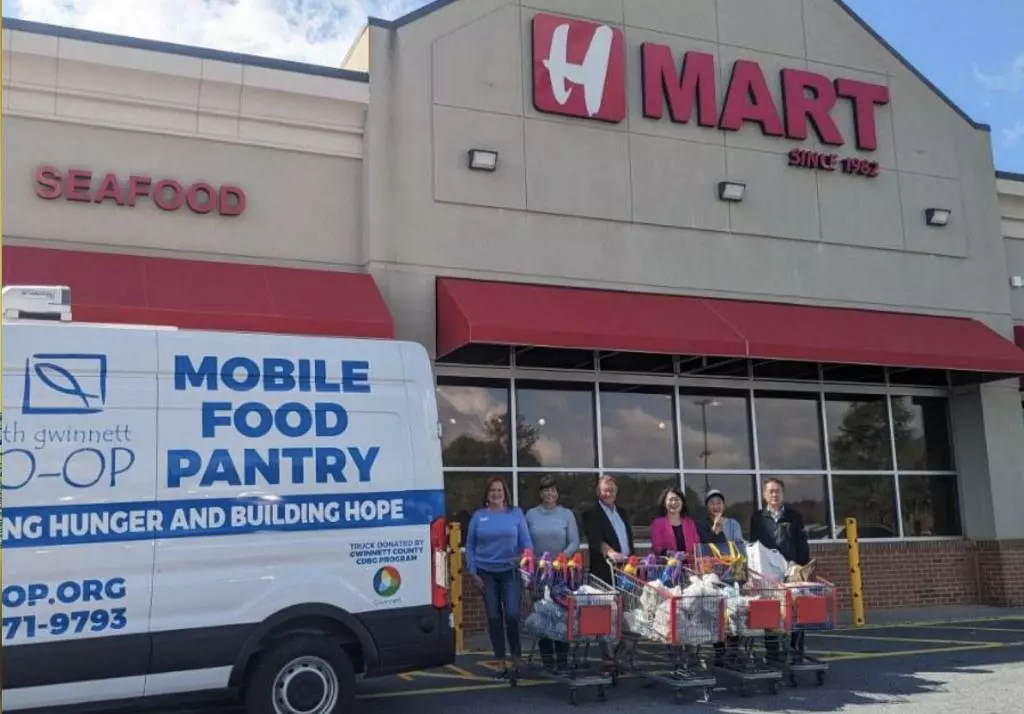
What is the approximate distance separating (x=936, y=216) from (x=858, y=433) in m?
3.42

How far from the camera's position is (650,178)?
13086 millimetres

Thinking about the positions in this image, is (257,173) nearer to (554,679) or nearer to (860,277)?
(554,679)

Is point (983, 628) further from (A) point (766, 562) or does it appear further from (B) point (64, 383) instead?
Result: (B) point (64, 383)

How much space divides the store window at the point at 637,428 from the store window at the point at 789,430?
4.70 feet

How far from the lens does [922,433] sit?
48.3ft

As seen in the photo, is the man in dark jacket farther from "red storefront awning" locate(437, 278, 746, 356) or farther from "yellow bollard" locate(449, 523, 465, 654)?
"red storefront awning" locate(437, 278, 746, 356)

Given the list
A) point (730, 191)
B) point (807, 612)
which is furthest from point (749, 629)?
point (730, 191)

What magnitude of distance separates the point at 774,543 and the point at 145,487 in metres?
5.42

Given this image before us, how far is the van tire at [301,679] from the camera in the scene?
6.34 metres

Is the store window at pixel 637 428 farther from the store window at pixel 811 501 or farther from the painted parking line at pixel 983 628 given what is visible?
the painted parking line at pixel 983 628

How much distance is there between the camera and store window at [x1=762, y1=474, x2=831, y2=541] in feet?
45.0

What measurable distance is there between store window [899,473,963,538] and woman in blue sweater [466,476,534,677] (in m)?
7.91

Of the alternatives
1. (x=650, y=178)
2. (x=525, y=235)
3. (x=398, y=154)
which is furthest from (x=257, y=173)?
(x=650, y=178)

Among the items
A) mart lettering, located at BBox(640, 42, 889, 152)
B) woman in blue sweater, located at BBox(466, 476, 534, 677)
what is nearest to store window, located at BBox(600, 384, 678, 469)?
mart lettering, located at BBox(640, 42, 889, 152)
